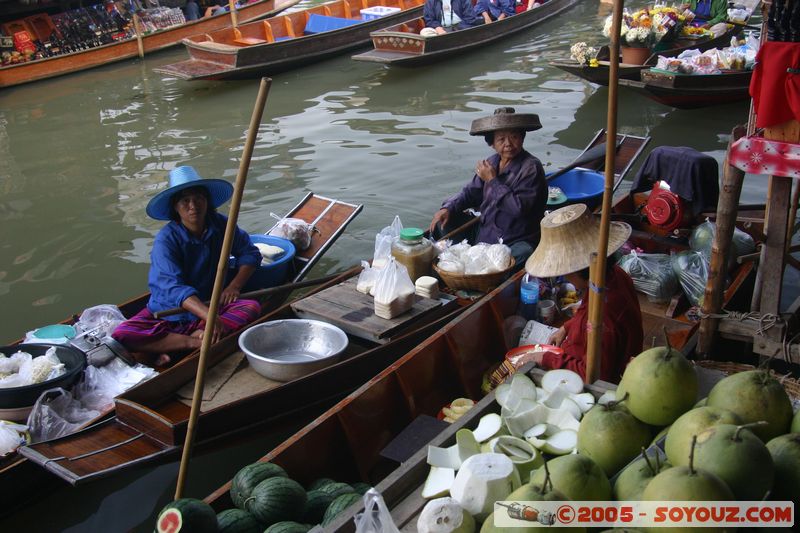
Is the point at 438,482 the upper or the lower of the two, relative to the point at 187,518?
upper

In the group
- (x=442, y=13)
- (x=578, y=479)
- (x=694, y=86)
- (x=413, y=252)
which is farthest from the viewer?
(x=442, y=13)

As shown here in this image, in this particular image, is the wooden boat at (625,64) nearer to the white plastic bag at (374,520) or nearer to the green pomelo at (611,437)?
the green pomelo at (611,437)

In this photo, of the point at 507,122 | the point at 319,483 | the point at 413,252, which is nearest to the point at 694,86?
the point at 507,122

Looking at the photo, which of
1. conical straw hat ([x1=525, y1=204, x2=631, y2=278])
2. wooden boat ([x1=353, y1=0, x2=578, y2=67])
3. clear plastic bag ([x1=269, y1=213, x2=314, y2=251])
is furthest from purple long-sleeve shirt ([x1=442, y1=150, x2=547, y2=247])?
wooden boat ([x1=353, y1=0, x2=578, y2=67])

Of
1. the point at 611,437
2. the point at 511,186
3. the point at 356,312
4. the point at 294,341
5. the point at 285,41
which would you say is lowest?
the point at 294,341

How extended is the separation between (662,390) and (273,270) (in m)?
3.82

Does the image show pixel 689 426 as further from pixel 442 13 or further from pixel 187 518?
pixel 442 13

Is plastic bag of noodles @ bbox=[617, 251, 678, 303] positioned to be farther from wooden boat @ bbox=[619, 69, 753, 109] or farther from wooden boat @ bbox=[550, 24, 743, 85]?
wooden boat @ bbox=[550, 24, 743, 85]

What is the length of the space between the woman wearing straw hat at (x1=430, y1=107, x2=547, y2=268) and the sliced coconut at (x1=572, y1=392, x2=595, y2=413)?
2499 millimetres

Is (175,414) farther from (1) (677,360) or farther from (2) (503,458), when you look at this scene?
(1) (677,360)

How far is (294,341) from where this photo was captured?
4.41m

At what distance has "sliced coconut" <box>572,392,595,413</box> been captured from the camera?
8.00 ft

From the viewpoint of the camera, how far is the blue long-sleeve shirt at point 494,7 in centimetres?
1407

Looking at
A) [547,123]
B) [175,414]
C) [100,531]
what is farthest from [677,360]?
[547,123]
